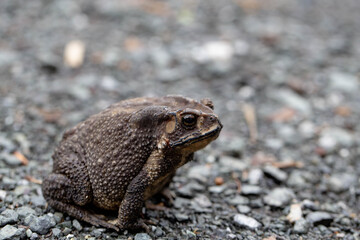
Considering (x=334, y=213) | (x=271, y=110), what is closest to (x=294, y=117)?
(x=271, y=110)

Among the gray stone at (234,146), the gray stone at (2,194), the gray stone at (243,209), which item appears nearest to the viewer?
the gray stone at (2,194)

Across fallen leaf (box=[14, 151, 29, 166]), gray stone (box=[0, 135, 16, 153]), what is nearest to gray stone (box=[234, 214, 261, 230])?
fallen leaf (box=[14, 151, 29, 166])

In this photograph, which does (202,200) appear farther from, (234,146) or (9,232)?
(9,232)

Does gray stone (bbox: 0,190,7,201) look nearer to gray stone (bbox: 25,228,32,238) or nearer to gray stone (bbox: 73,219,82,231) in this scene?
gray stone (bbox: 25,228,32,238)

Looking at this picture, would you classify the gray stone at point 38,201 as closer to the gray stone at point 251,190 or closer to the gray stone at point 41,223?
the gray stone at point 41,223

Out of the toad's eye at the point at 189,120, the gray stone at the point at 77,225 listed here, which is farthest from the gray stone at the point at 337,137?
the gray stone at the point at 77,225

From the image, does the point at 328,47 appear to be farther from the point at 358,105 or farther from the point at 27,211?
the point at 27,211
